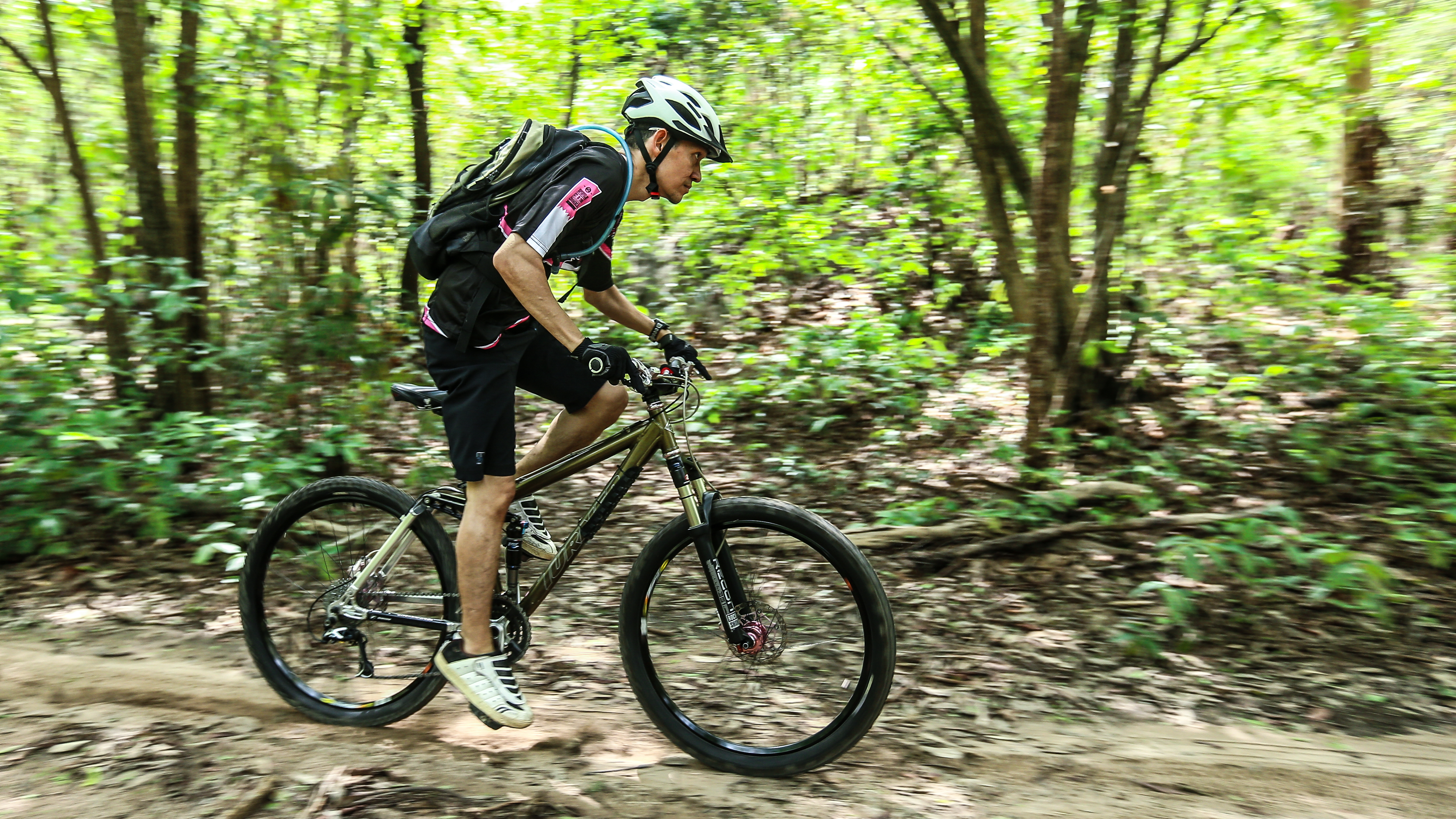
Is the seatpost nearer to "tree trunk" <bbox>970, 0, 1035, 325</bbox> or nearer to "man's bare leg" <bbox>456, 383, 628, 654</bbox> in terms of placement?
"man's bare leg" <bbox>456, 383, 628, 654</bbox>

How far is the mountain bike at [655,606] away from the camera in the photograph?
288 centimetres

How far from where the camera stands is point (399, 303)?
19.1 ft

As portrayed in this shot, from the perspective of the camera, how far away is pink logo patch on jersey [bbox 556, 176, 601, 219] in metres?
2.78

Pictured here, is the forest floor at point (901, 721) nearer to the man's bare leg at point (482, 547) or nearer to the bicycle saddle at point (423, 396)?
the man's bare leg at point (482, 547)

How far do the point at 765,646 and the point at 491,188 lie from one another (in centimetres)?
175

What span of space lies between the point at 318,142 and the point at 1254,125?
625 cm

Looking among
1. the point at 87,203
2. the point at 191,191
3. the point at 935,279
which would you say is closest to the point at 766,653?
the point at 191,191

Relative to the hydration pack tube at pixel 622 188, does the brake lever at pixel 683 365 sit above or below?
below

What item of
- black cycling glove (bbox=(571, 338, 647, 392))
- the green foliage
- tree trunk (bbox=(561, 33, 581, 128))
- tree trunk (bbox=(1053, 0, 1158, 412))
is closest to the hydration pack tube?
black cycling glove (bbox=(571, 338, 647, 392))

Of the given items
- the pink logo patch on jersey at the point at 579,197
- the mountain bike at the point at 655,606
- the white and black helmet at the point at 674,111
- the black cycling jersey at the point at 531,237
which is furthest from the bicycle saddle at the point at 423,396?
the white and black helmet at the point at 674,111

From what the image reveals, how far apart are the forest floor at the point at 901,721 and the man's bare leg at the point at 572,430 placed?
952mm

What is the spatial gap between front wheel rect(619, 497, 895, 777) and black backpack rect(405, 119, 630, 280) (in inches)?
42.9

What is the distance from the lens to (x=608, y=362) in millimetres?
2744

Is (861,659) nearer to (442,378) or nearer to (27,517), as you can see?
(442,378)
